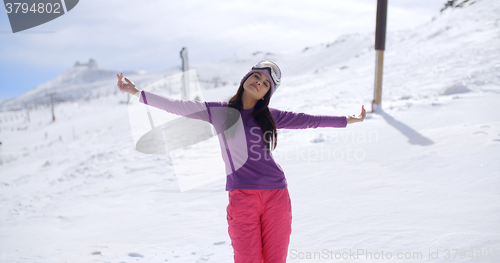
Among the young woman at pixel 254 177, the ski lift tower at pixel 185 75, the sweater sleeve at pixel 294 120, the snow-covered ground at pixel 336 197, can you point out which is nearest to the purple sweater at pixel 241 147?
the young woman at pixel 254 177

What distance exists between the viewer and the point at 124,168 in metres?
5.09

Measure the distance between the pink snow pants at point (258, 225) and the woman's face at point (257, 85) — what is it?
518 mm

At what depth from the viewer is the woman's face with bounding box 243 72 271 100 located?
5.26ft

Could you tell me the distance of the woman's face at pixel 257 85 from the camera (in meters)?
1.60

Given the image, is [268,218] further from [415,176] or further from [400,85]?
[400,85]

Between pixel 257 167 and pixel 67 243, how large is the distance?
2.21 metres

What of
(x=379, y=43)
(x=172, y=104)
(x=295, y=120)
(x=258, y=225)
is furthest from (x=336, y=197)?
(x=379, y=43)

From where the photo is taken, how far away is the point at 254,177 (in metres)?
1.52

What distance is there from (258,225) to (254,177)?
24cm

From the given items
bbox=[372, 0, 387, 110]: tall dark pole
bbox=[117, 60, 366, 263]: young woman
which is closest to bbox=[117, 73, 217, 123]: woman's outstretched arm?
bbox=[117, 60, 366, 263]: young woman

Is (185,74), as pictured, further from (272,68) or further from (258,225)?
Answer: (258,225)

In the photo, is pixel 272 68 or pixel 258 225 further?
pixel 272 68

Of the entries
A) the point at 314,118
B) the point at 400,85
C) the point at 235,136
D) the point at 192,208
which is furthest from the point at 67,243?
the point at 400,85

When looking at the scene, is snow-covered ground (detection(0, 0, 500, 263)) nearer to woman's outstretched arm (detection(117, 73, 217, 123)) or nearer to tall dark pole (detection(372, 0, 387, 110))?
tall dark pole (detection(372, 0, 387, 110))
